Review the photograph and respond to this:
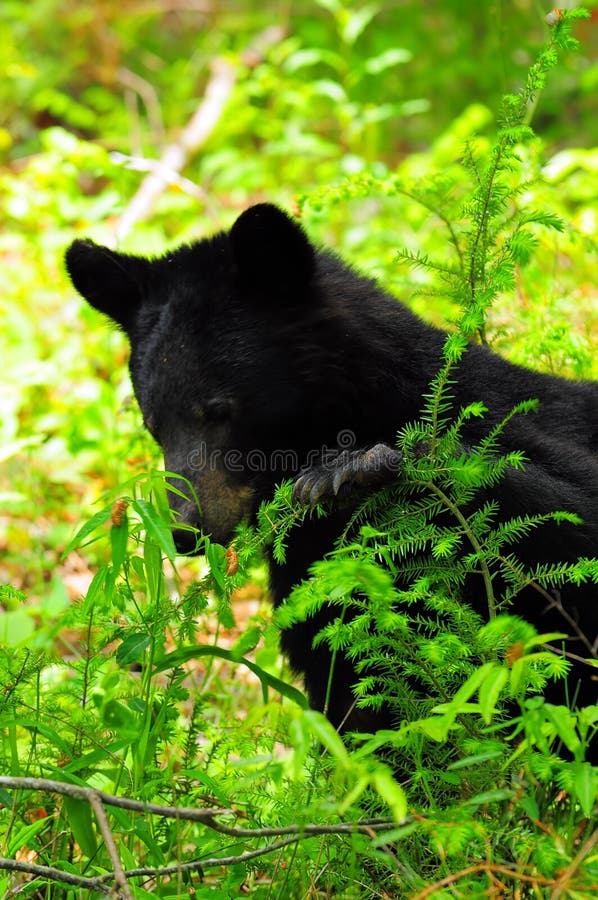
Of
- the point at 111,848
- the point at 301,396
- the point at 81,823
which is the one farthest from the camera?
the point at 301,396

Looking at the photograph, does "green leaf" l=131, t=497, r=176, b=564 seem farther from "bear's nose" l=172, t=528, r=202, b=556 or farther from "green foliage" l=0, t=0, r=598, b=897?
"bear's nose" l=172, t=528, r=202, b=556

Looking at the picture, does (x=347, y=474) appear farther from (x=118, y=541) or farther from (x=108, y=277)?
(x=108, y=277)

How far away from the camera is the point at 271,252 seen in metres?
3.12

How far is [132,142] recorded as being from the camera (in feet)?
29.7

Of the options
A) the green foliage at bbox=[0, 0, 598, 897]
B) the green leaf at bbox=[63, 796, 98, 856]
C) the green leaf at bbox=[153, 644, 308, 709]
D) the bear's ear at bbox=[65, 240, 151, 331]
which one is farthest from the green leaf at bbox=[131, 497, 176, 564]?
the bear's ear at bbox=[65, 240, 151, 331]

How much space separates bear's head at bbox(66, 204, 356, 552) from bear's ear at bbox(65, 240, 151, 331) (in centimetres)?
32

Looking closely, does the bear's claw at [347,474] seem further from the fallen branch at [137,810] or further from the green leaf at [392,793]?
the green leaf at [392,793]

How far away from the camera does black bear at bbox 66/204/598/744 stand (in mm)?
2994

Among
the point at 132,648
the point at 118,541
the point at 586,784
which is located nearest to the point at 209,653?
the point at 132,648

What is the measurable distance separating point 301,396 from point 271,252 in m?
0.44

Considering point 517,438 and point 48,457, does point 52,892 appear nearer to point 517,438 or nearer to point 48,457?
point 517,438

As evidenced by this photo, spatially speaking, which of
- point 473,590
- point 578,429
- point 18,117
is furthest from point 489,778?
point 18,117

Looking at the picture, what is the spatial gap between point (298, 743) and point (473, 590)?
1.19 meters

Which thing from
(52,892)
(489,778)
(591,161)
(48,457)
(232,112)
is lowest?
(52,892)
